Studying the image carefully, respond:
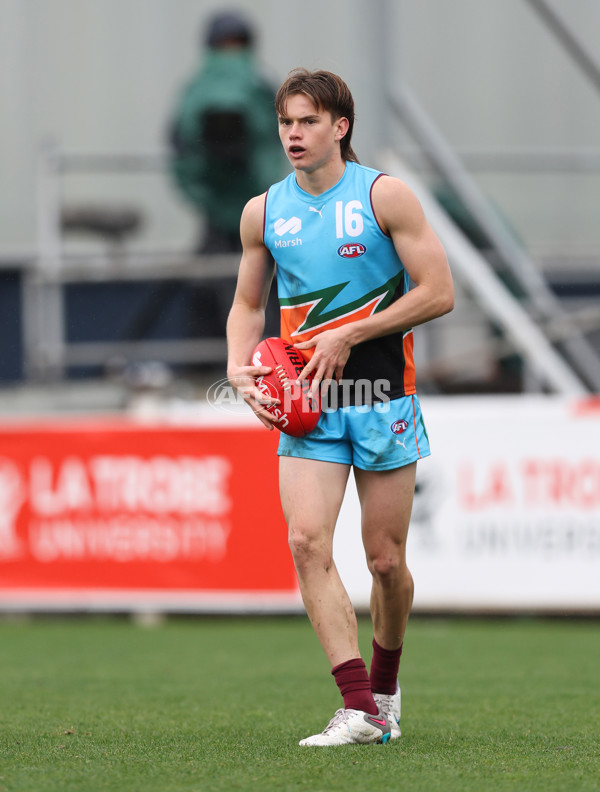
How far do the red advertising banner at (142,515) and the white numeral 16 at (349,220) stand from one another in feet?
15.8

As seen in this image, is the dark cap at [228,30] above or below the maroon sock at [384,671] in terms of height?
above

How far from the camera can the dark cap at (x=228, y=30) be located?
10406mm

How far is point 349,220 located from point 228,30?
21.3 feet

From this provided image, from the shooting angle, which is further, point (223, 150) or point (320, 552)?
point (223, 150)

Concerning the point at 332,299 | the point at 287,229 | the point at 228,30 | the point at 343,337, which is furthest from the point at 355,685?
the point at 228,30

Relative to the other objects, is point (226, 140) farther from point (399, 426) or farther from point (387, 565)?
point (387, 565)

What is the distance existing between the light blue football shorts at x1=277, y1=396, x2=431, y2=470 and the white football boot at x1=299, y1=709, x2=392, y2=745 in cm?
79

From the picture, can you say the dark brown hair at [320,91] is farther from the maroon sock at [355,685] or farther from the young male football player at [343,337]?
the maroon sock at [355,685]

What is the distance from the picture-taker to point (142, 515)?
927 cm

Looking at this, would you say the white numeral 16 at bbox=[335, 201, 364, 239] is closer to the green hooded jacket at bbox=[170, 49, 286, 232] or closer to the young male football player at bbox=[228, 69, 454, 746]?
the young male football player at bbox=[228, 69, 454, 746]

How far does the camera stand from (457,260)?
A: 9867 millimetres

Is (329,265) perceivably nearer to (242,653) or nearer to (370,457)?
(370,457)

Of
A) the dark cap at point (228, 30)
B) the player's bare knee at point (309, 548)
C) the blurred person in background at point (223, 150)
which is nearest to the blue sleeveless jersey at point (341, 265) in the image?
the player's bare knee at point (309, 548)

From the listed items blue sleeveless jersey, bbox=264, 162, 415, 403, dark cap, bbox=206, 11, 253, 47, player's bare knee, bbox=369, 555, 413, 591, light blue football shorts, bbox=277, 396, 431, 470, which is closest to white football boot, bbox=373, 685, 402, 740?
player's bare knee, bbox=369, 555, 413, 591
